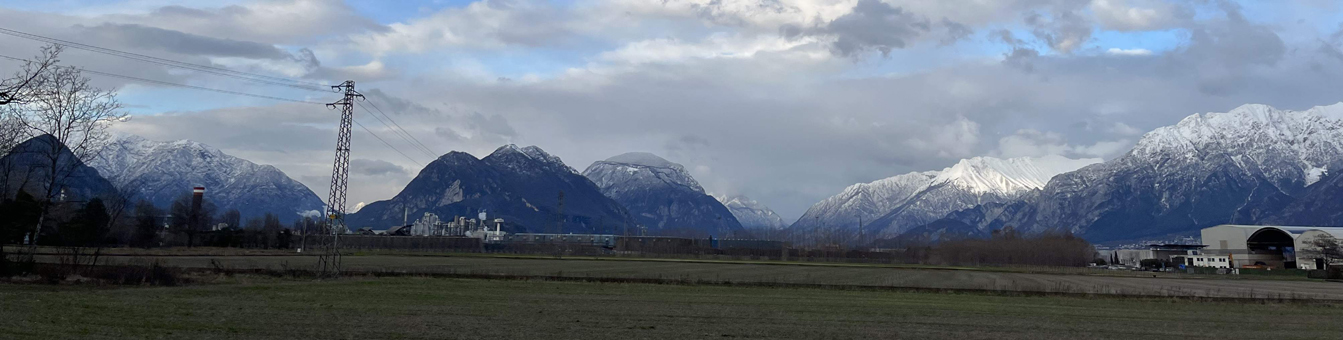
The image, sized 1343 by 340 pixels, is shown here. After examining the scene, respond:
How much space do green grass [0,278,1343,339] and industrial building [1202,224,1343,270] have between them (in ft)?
435

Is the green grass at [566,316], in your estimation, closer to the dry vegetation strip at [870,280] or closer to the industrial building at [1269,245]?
the dry vegetation strip at [870,280]

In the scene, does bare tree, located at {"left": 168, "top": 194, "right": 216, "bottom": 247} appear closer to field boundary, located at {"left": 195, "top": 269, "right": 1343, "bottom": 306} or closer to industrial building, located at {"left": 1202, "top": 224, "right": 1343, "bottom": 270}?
field boundary, located at {"left": 195, "top": 269, "right": 1343, "bottom": 306}

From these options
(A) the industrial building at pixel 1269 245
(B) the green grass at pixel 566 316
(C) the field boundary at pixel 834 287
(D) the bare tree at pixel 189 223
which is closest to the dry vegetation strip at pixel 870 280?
(C) the field boundary at pixel 834 287

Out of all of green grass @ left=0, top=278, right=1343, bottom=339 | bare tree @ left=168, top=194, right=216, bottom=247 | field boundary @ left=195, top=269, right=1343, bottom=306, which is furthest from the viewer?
bare tree @ left=168, top=194, right=216, bottom=247

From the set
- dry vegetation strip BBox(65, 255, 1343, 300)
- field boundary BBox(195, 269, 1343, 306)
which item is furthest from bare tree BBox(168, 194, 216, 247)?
field boundary BBox(195, 269, 1343, 306)

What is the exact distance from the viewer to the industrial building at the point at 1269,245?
154 m

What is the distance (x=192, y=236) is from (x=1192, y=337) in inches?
6442

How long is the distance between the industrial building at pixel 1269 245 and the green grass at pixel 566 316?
13269 cm

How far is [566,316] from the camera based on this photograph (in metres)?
30.0

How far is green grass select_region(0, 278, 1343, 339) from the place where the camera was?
2294 cm

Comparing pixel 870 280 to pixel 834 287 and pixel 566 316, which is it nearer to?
pixel 834 287

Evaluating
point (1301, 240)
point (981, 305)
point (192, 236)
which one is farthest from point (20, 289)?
point (1301, 240)

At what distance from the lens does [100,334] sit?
20.0m

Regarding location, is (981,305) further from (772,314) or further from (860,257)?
(860,257)
